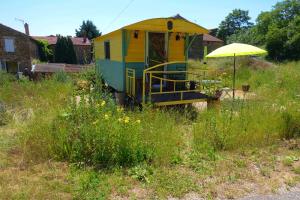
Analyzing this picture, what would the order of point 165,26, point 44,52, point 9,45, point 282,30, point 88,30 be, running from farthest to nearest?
1. point 88,30
2. point 44,52
3. point 9,45
4. point 282,30
5. point 165,26

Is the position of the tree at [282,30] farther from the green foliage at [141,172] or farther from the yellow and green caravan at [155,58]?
the green foliage at [141,172]

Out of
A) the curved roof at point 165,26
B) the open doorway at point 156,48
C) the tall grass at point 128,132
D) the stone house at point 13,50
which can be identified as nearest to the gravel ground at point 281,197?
the tall grass at point 128,132

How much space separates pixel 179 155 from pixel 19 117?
3.87 m

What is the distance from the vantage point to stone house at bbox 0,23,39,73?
27.5 metres

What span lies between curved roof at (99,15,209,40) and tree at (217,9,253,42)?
4643cm

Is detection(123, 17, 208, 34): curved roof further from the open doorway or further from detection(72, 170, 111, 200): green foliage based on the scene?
detection(72, 170, 111, 200): green foliage

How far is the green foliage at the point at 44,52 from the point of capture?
120 feet

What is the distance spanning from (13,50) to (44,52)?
9.02 meters

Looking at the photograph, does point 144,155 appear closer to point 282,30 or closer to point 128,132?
point 128,132

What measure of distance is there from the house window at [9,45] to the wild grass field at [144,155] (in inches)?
1011

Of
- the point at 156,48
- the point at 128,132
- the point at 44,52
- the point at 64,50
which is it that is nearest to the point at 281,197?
the point at 128,132

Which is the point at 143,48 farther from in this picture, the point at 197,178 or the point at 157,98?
the point at 197,178

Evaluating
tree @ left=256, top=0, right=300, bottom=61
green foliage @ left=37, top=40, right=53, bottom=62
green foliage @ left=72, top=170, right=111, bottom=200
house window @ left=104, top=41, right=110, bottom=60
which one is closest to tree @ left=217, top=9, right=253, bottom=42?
tree @ left=256, top=0, right=300, bottom=61

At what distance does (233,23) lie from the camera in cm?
5878
